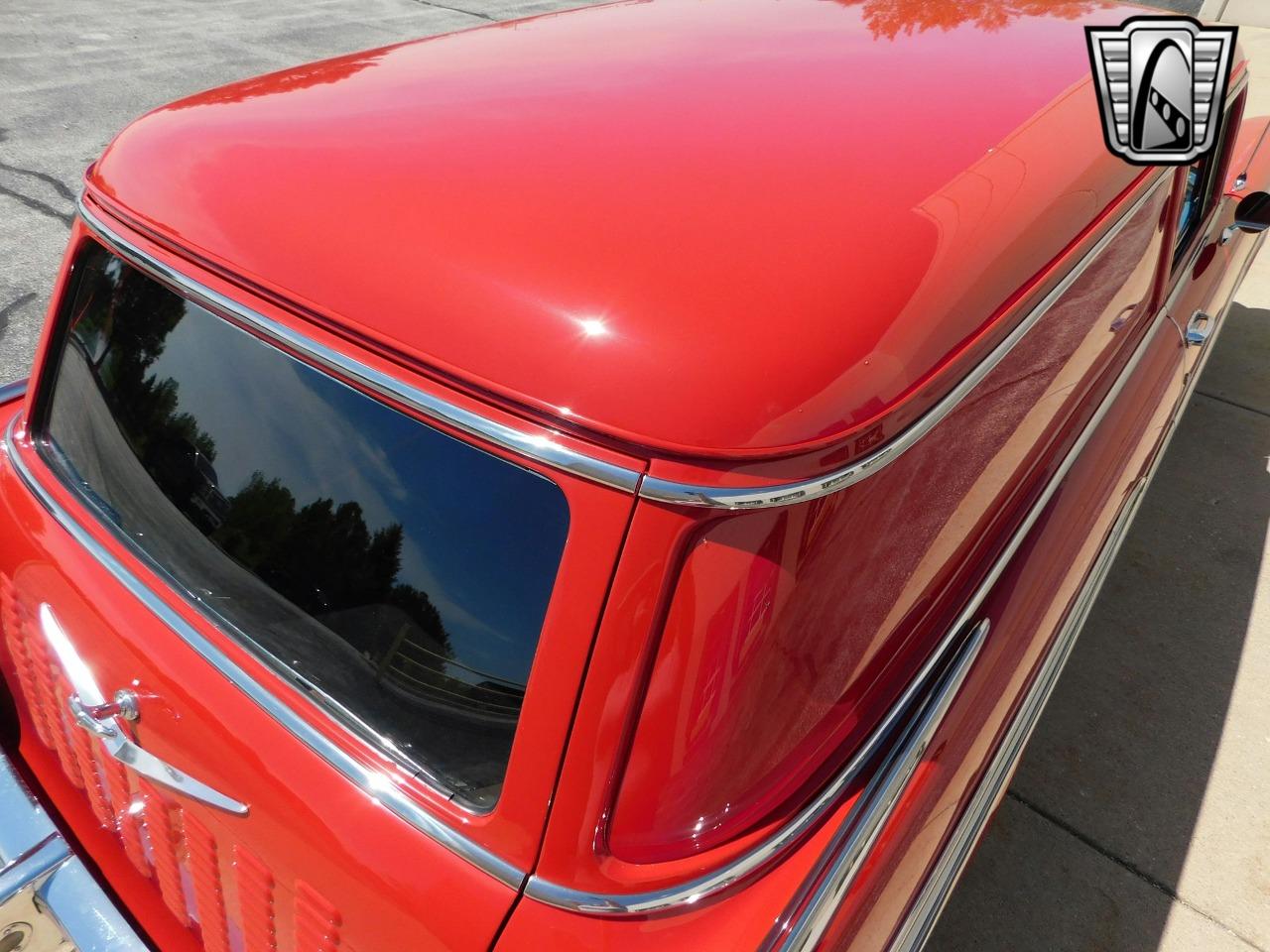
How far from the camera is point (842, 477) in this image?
41.6 inches

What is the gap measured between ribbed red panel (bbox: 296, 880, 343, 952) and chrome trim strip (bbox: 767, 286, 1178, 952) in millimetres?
512

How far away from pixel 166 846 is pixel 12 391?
107 cm

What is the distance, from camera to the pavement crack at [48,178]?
5883 millimetres

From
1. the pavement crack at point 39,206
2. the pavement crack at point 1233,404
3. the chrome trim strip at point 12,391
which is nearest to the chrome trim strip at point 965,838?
the chrome trim strip at point 12,391

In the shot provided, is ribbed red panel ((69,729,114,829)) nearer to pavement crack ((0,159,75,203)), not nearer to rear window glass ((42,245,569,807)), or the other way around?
rear window glass ((42,245,569,807))

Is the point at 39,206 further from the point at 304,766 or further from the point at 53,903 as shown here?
the point at 304,766

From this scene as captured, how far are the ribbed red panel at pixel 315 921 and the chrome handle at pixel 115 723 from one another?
135 millimetres

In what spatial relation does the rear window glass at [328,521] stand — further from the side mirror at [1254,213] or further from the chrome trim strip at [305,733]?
the side mirror at [1254,213]

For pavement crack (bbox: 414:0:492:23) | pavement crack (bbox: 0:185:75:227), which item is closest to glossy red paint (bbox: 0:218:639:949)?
pavement crack (bbox: 0:185:75:227)

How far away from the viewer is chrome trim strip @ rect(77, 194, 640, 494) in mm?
983

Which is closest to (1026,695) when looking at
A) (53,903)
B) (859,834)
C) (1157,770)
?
(859,834)

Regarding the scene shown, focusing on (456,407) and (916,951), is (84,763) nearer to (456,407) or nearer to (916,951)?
(456,407)

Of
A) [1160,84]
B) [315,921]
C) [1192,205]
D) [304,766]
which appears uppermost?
[1160,84]

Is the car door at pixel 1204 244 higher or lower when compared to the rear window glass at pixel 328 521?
higher
